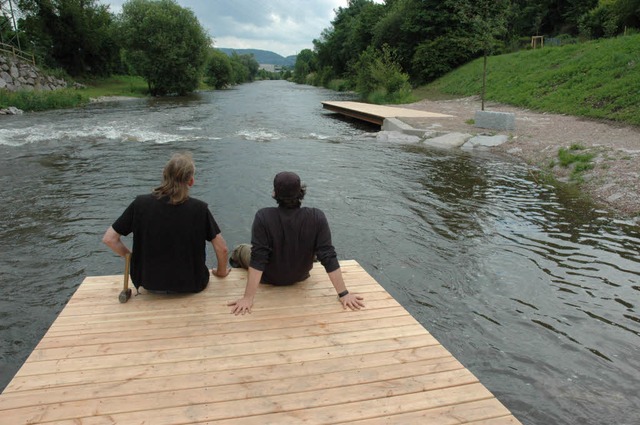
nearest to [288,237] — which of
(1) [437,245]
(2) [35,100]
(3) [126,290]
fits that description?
(3) [126,290]

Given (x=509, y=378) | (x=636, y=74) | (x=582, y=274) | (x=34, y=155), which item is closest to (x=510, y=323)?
(x=509, y=378)

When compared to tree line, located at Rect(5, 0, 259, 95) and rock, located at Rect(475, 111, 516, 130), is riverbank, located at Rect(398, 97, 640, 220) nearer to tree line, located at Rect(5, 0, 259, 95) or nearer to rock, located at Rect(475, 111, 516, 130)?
rock, located at Rect(475, 111, 516, 130)

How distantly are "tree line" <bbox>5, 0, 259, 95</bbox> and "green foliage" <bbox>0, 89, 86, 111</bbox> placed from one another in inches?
619

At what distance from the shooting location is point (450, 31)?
1497 inches

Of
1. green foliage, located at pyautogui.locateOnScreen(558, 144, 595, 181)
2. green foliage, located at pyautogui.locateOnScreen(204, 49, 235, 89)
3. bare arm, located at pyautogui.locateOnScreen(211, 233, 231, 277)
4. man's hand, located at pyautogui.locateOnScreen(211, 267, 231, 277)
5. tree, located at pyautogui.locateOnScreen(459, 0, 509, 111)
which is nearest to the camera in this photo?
bare arm, located at pyautogui.locateOnScreen(211, 233, 231, 277)

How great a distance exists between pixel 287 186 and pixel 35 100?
25.8 metres

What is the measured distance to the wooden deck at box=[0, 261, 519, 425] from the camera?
2402mm

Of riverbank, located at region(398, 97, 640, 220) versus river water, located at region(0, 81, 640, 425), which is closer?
river water, located at region(0, 81, 640, 425)

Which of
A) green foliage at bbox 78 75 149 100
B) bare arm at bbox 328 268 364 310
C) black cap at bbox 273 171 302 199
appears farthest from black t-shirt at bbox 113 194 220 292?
green foliage at bbox 78 75 149 100

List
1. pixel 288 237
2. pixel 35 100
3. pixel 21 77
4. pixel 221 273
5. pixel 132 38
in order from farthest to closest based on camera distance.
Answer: pixel 132 38, pixel 21 77, pixel 35 100, pixel 221 273, pixel 288 237

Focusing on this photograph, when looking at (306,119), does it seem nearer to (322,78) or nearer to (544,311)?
(544,311)

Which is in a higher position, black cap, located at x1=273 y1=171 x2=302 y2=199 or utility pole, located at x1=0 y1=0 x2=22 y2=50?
utility pole, located at x1=0 y1=0 x2=22 y2=50

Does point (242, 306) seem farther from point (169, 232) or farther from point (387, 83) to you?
point (387, 83)

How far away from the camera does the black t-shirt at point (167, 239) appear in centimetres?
349
